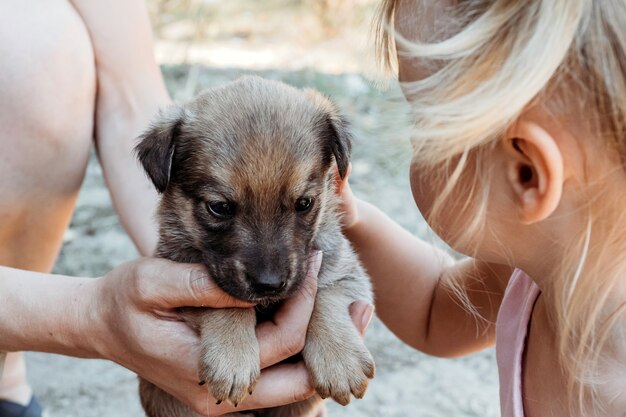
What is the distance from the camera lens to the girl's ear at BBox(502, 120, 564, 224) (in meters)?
1.69

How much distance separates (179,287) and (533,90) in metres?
1.11

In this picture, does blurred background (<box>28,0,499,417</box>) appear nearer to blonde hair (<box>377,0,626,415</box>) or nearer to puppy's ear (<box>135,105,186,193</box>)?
blonde hair (<box>377,0,626,415</box>)

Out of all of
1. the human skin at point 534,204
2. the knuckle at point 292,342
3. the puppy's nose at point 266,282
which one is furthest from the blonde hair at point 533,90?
the knuckle at point 292,342

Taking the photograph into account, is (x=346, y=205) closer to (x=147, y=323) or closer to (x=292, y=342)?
(x=292, y=342)

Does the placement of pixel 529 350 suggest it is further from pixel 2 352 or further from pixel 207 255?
pixel 2 352

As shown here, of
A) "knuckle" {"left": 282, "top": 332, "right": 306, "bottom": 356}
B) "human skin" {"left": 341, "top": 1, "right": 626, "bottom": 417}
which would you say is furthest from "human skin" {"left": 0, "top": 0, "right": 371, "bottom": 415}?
"human skin" {"left": 341, "top": 1, "right": 626, "bottom": 417}

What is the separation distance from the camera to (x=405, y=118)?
195 cm

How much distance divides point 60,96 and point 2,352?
36.5 inches

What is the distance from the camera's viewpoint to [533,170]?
1777 mm

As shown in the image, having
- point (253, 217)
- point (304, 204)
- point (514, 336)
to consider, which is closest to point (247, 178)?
point (253, 217)

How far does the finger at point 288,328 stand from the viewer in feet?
7.50

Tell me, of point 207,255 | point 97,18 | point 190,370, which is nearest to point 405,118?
point 207,255

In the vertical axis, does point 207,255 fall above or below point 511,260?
below

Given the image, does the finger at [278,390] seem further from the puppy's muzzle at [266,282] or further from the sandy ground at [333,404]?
the sandy ground at [333,404]
